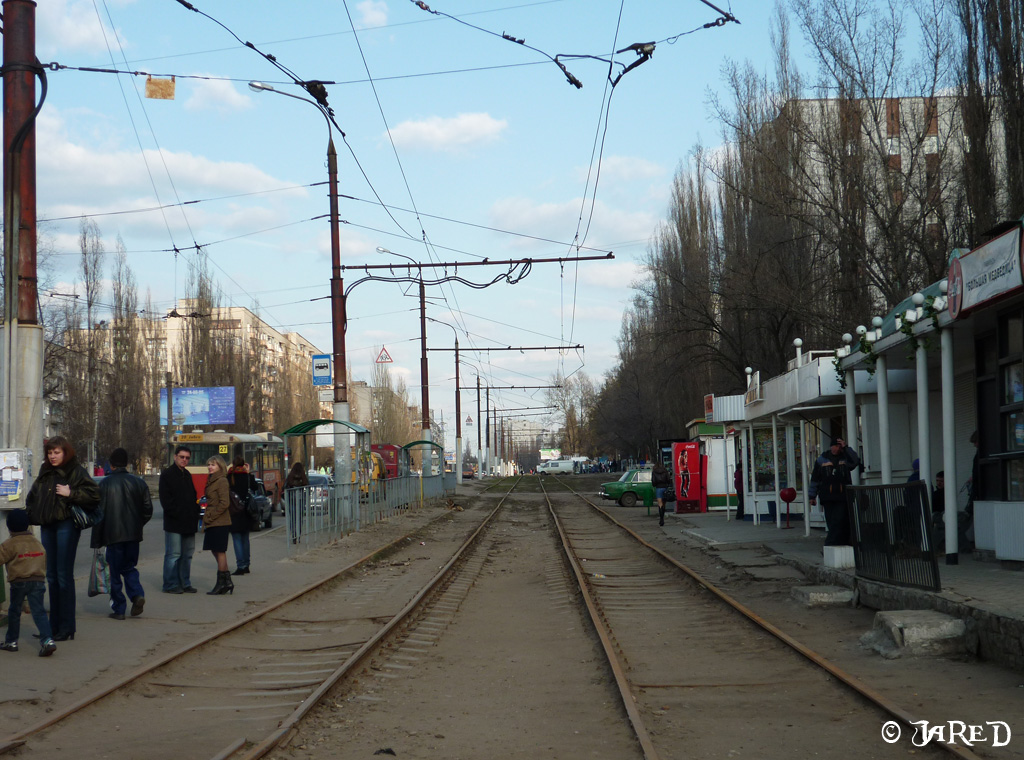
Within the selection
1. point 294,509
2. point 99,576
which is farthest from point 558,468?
point 99,576

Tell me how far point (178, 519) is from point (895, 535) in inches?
331

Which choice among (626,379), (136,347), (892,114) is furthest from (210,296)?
(892,114)

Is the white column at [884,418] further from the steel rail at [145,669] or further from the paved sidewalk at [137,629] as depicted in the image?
the paved sidewalk at [137,629]

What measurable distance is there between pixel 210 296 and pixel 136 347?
5271 mm

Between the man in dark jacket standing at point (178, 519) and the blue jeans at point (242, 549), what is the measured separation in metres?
1.83

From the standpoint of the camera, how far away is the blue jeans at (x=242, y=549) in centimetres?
1535

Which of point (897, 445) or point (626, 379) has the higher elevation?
point (626, 379)

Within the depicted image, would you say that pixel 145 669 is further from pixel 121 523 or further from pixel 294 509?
pixel 294 509

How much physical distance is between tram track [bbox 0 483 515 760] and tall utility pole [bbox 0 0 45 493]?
117 inches

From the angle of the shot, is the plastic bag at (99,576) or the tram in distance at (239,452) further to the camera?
the tram in distance at (239,452)

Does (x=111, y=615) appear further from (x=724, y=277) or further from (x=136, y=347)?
(x=136, y=347)

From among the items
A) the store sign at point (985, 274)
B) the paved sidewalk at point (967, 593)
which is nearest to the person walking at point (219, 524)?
the paved sidewalk at point (967, 593)

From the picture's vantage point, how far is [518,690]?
791 centimetres

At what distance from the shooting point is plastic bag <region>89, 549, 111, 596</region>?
11.2 m
